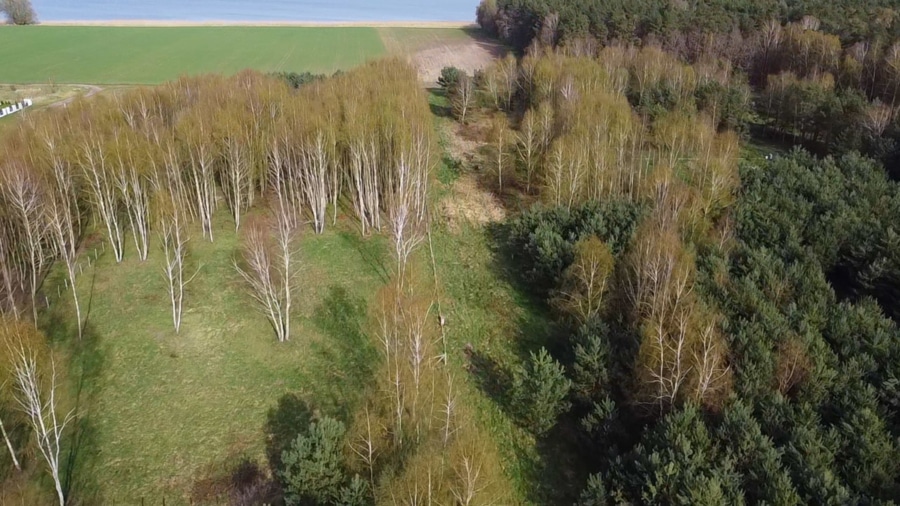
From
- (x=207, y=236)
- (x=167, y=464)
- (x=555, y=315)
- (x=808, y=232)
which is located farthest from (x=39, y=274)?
(x=808, y=232)

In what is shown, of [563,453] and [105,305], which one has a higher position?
[105,305]

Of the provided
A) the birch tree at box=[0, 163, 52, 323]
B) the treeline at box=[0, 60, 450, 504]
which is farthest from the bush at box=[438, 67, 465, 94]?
the birch tree at box=[0, 163, 52, 323]

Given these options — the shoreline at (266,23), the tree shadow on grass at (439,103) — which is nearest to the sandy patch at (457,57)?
the tree shadow on grass at (439,103)

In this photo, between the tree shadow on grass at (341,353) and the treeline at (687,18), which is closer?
the tree shadow on grass at (341,353)

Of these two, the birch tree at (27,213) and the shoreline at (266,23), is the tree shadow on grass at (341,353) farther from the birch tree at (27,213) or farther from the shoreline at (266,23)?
the shoreline at (266,23)

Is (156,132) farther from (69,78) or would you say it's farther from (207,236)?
(69,78)

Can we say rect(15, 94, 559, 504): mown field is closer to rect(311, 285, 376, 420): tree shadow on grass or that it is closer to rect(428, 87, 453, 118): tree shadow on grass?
rect(311, 285, 376, 420): tree shadow on grass

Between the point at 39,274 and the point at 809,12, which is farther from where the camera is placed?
the point at 809,12
